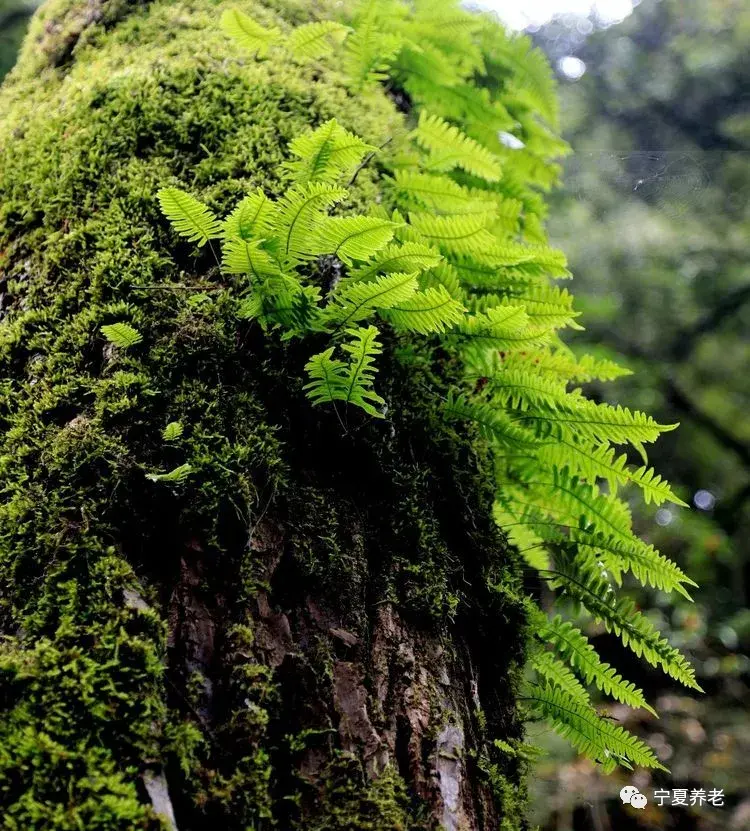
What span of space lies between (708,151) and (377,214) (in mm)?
11768

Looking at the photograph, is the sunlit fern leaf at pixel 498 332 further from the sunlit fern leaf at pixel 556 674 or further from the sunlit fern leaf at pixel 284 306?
the sunlit fern leaf at pixel 556 674

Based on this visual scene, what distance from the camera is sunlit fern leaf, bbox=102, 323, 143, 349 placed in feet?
4.99

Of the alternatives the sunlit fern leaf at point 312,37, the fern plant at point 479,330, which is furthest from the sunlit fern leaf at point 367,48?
the sunlit fern leaf at point 312,37

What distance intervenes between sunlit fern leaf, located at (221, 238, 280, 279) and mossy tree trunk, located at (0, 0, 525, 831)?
0.16 meters

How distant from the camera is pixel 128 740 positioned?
1.11m

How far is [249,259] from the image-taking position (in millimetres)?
1513

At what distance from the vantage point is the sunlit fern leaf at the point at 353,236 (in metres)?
1.52

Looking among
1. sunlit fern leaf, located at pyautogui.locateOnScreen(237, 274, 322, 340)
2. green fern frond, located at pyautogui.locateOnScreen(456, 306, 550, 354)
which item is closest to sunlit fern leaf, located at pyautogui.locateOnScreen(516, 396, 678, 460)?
green fern frond, located at pyautogui.locateOnScreen(456, 306, 550, 354)

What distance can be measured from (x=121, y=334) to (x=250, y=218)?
0.42 m

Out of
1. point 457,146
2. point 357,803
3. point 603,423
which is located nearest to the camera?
point 357,803

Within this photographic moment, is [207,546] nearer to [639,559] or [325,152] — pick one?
[325,152]

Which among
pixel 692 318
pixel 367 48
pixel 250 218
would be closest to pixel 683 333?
pixel 692 318

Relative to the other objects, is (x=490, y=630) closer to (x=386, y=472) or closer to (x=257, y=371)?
(x=386, y=472)

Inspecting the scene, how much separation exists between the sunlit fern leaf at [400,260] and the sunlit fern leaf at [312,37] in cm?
110
